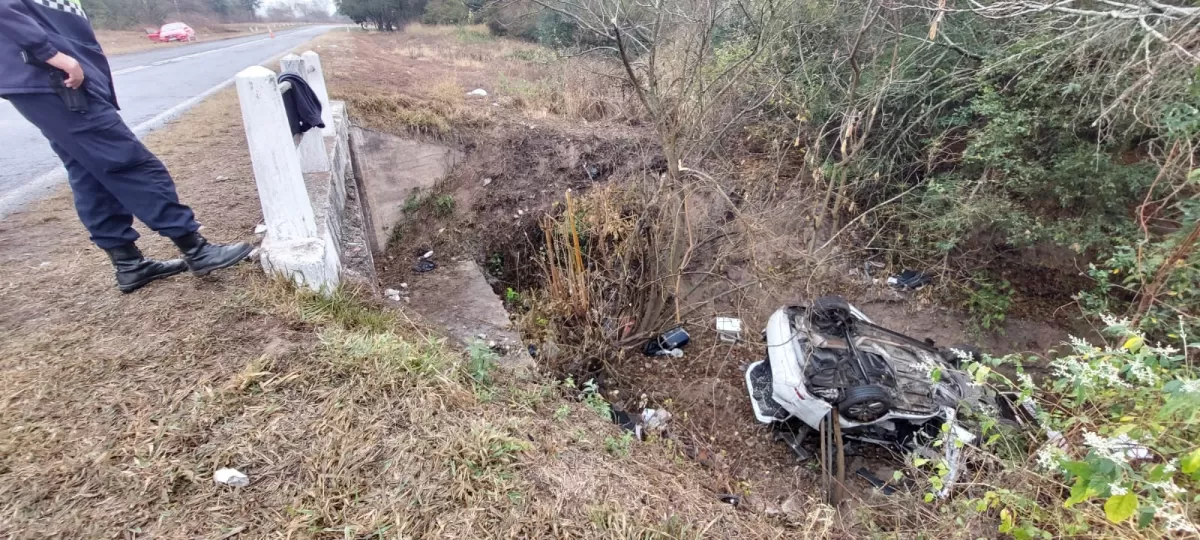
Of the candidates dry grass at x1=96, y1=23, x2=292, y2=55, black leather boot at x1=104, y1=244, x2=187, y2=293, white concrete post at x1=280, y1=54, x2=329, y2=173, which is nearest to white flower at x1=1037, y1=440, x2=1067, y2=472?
black leather boot at x1=104, y1=244, x2=187, y2=293

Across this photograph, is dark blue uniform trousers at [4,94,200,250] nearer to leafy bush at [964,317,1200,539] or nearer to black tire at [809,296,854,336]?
leafy bush at [964,317,1200,539]

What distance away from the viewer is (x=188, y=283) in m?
2.78

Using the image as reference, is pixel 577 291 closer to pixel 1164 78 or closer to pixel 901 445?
pixel 901 445

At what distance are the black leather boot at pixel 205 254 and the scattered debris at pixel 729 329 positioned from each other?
13.6 feet

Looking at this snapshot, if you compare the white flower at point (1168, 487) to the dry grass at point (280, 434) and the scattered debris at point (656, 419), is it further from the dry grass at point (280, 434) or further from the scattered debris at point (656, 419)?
the scattered debris at point (656, 419)

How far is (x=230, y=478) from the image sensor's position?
178 cm

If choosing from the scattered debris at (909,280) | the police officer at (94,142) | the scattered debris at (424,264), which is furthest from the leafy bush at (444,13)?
the police officer at (94,142)

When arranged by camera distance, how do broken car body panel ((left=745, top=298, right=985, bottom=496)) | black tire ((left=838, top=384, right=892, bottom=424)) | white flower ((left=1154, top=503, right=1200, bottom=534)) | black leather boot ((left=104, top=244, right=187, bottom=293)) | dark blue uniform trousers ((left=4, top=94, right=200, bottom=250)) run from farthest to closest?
1. broken car body panel ((left=745, top=298, right=985, bottom=496))
2. black tire ((left=838, top=384, right=892, bottom=424))
3. black leather boot ((left=104, top=244, right=187, bottom=293))
4. dark blue uniform trousers ((left=4, top=94, right=200, bottom=250))
5. white flower ((left=1154, top=503, right=1200, bottom=534))

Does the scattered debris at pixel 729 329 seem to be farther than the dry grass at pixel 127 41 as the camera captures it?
No

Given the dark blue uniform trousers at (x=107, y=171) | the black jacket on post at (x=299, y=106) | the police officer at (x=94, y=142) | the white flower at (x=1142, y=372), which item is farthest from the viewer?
the black jacket on post at (x=299, y=106)

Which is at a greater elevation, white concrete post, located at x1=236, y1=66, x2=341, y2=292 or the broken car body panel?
white concrete post, located at x1=236, y1=66, x2=341, y2=292

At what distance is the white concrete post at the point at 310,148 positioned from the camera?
12.9ft

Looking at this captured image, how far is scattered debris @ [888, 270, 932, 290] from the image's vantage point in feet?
21.4

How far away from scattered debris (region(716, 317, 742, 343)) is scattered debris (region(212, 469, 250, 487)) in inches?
171
